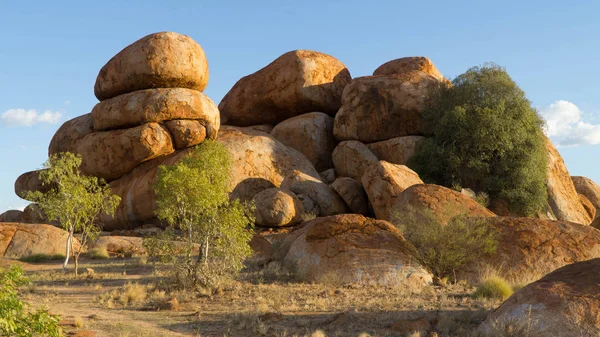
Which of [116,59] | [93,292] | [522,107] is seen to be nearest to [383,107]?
[522,107]

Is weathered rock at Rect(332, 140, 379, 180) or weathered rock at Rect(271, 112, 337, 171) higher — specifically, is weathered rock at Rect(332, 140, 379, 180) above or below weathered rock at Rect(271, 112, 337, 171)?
below

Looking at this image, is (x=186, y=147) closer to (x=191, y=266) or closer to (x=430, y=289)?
(x=191, y=266)

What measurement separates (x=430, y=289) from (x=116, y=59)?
86.8ft

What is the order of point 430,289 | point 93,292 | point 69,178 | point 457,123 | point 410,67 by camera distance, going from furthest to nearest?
point 410,67 → point 457,123 → point 69,178 → point 93,292 → point 430,289

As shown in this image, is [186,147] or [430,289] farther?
[186,147]

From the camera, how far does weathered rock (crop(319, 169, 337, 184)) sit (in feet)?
122

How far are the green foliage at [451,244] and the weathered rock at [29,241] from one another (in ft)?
53.7

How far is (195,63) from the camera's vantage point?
36.0 metres

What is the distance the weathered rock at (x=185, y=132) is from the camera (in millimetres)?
34031

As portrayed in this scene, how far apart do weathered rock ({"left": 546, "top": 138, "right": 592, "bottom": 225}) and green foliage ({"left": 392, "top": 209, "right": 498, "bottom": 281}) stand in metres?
19.0

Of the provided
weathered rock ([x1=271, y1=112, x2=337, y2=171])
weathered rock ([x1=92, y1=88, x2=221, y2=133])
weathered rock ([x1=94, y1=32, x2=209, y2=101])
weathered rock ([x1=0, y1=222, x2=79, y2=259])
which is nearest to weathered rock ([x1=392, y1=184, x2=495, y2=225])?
weathered rock ([x1=0, y1=222, x2=79, y2=259])

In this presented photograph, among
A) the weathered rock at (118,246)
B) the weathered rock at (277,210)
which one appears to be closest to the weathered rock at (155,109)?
the weathered rock at (277,210)

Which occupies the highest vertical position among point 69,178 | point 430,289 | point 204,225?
point 69,178

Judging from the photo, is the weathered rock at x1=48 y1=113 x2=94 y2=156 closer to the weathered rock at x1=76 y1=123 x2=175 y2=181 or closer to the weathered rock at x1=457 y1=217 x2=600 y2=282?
the weathered rock at x1=76 y1=123 x2=175 y2=181
